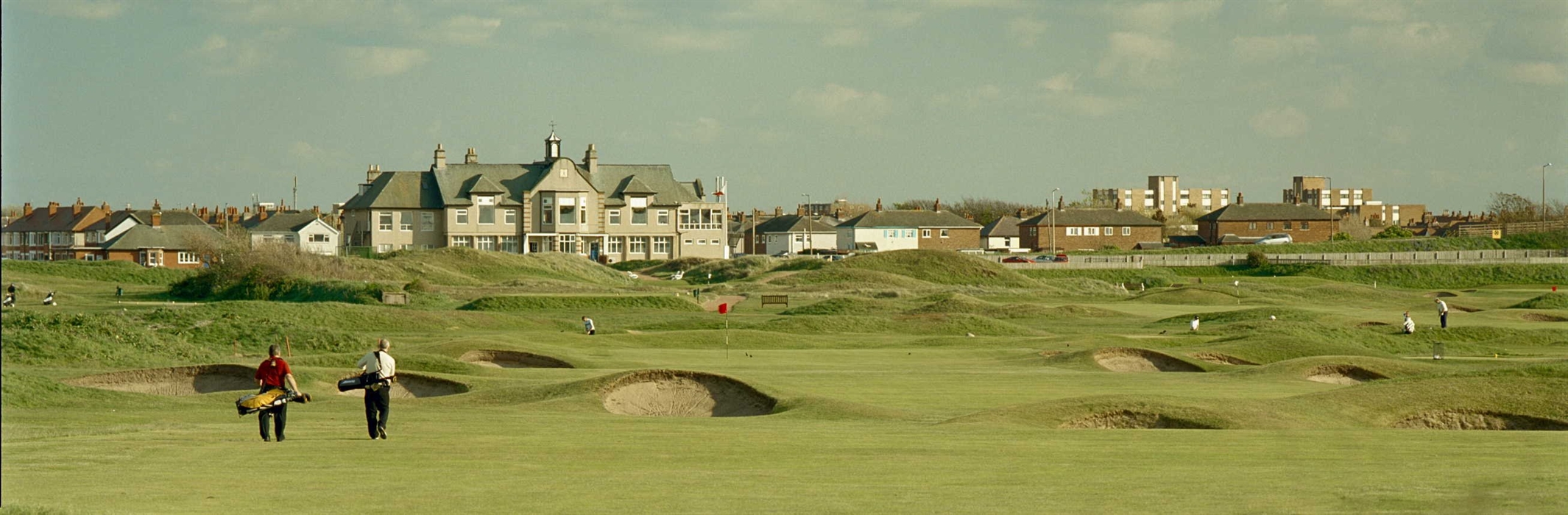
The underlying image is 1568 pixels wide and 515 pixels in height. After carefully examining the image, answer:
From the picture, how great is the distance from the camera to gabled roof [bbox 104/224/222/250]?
12088cm

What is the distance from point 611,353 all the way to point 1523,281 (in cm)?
8525

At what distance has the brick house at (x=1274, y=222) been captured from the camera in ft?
493

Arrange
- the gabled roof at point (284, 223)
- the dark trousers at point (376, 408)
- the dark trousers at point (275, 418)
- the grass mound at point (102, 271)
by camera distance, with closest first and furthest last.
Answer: the dark trousers at point (275, 418) < the dark trousers at point (376, 408) < the grass mound at point (102, 271) < the gabled roof at point (284, 223)

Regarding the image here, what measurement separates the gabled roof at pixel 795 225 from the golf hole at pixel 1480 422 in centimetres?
11876

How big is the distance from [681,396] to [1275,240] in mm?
120840

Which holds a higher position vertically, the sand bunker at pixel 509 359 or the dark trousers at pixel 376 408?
the dark trousers at pixel 376 408

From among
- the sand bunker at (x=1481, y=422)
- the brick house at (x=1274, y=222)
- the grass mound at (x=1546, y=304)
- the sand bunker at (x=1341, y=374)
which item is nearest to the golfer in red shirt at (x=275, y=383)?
the sand bunker at (x=1481, y=422)

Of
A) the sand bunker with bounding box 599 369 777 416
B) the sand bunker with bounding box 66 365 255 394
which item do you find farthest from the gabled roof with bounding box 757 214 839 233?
the sand bunker with bounding box 599 369 777 416

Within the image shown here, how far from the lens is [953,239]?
149m

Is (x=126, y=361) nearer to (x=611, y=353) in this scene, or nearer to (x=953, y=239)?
(x=611, y=353)

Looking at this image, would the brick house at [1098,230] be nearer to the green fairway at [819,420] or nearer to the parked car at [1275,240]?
the parked car at [1275,240]

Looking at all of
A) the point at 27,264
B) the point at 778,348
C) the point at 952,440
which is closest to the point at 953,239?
the point at 27,264

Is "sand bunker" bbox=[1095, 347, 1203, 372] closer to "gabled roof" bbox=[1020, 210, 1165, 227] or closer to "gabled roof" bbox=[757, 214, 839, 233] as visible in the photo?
"gabled roof" bbox=[757, 214, 839, 233]

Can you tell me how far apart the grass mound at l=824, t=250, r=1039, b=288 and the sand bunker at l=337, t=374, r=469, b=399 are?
6328cm
